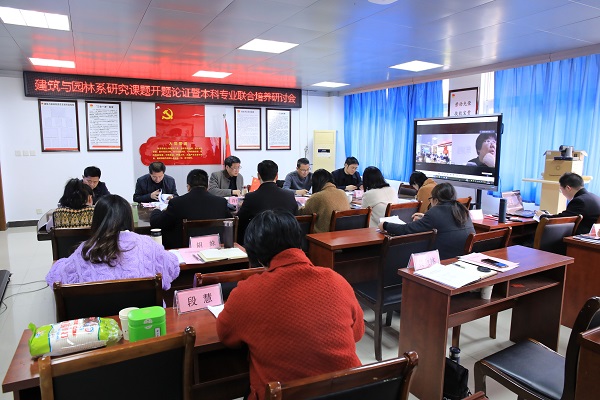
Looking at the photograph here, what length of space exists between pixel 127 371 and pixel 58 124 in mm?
6534

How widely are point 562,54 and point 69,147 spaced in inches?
280

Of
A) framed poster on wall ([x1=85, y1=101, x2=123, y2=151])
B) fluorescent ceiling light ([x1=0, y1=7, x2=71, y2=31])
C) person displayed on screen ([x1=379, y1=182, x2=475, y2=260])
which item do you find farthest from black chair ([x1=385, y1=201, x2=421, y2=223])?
framed poster on wall ([x1=85, y1=101, x2=123, y2=151])

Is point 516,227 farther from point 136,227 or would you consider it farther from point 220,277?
point 136,227

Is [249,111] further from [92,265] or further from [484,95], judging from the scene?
[92,265]

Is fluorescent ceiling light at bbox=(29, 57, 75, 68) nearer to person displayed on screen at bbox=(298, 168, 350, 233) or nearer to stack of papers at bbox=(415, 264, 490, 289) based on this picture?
person displayed on screen at bbox=(298, 168, 350, 233)

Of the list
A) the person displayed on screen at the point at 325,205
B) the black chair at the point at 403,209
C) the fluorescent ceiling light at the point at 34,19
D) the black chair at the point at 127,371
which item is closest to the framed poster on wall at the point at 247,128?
the fluorescent ceiling light at the point at 34,19

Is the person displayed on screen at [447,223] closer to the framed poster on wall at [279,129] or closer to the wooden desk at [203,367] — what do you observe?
the wooden desk at [203,367]

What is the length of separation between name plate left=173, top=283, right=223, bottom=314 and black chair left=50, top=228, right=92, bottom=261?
1403mm

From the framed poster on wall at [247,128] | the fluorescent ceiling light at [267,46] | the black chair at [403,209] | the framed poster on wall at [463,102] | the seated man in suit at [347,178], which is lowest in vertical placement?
the black chair at [403,209]

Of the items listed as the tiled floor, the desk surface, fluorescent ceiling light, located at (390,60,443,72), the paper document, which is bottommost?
the tiled floor

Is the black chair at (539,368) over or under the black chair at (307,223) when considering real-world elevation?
under

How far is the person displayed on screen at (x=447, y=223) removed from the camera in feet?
8.70

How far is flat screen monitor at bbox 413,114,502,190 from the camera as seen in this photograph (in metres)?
5.07

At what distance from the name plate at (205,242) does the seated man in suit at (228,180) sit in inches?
87.8
